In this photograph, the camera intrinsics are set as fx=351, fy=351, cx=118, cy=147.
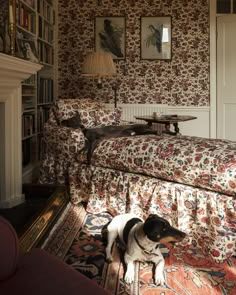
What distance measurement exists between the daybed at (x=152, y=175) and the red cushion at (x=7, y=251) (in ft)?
4.81

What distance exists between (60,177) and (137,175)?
98cm

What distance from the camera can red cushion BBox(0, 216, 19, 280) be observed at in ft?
3.12

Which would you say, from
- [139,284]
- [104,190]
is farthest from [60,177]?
[139,284]

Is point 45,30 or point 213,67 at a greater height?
point 45,30

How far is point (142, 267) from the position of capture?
6.70ft

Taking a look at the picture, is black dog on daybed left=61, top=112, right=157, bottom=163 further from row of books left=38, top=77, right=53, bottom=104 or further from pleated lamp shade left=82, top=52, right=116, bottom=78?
row of books left=38, top=77, right=53, bottom=104

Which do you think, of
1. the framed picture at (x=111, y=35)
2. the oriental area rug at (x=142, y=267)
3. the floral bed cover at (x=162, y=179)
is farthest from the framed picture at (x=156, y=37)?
the oriental area rug at (x=142, y=267)

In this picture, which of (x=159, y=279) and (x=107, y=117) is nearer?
(x=159, y=279)

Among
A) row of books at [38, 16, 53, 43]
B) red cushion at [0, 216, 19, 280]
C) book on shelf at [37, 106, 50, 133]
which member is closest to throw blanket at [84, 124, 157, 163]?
book on shelf at [37, 106, 50, 133]

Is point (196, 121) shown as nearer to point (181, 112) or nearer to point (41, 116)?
point (181, 112)

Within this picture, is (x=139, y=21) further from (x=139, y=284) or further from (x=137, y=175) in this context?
(x=139, y=284)

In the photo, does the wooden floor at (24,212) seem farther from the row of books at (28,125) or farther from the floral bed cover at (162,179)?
the row of books at (28,125)

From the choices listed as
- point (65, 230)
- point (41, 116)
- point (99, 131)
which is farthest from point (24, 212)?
point (41, 116)

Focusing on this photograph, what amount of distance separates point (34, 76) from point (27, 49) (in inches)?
19.4
